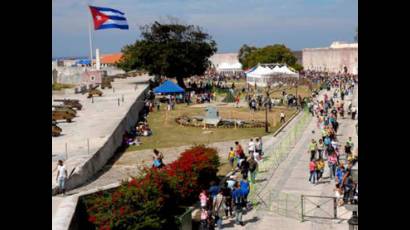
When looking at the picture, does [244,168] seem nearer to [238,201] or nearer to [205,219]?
[238,201]

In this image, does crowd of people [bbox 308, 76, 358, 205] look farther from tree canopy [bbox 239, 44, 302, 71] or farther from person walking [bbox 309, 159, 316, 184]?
tree canopy [bbox 239, 44, 302, 71]

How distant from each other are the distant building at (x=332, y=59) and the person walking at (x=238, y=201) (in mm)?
65712

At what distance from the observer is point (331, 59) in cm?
8244

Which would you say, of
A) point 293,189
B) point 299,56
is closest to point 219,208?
point 293,189

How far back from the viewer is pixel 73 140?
21750mm

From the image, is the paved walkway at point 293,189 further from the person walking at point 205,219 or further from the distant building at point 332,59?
the distant building at point 332,59

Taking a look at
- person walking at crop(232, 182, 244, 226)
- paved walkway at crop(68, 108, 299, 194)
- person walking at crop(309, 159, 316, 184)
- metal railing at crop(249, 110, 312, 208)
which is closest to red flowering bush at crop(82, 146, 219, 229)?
person walking at crop(232, 182, 244, 226)

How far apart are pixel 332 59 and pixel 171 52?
134 ft

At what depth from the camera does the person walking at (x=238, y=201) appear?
12.1 m

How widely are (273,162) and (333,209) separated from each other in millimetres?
6260

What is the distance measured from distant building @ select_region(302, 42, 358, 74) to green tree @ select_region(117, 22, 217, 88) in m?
31.9

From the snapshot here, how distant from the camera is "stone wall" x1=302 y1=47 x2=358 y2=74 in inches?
3051
